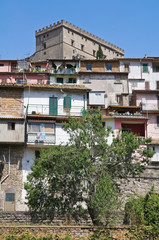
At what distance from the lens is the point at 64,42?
242ft

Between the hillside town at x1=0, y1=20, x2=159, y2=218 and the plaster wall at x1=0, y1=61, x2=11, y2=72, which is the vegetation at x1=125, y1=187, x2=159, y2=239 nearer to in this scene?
the hillside town at x1=0, y1=20, x2=159, y2=218

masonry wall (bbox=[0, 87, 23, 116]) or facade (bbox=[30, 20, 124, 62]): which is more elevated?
facade (bbox=[30, 20, 124, 62])

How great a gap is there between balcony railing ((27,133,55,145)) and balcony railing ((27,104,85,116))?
2.65 meters

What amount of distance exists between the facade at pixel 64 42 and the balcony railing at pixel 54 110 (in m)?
35.4

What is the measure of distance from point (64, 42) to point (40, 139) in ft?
141

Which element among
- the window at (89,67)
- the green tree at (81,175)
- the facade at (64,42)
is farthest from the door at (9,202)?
the facade at (64,42)

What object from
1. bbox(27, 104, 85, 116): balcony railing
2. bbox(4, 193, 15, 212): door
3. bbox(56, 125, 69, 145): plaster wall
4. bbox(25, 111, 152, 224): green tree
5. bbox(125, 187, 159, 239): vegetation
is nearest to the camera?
bbox(125, 187, 159, 239): vegetation

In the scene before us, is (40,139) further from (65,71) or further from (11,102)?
(65,71)

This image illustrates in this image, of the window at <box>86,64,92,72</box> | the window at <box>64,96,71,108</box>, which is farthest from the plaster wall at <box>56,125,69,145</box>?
the window at <box>86,64,92,72</box>

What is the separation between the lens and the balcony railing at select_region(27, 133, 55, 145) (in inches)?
1329

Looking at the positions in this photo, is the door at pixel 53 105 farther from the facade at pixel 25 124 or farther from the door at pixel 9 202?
the door at pixel 9 202

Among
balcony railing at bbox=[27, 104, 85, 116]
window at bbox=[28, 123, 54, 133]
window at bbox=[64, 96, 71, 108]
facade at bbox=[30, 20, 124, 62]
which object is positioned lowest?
window at bbox=[28, 123, 54, 133]

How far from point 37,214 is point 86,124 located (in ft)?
22.1

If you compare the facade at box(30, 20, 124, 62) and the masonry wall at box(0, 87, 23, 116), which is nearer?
the masonry wall at box(0, 87, 23, 116)
